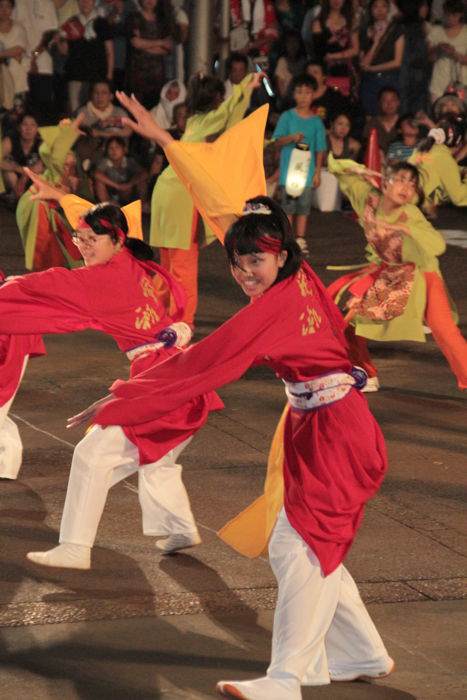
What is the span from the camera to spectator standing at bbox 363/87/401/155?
15.5 meters

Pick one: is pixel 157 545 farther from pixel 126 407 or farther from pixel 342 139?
pixel 342 139

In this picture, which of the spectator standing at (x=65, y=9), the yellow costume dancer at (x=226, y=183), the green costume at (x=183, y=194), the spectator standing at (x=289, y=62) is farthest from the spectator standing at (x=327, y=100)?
the yellow costume dancer at (x=226, y=183)

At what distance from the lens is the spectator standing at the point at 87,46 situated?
16.1 meters

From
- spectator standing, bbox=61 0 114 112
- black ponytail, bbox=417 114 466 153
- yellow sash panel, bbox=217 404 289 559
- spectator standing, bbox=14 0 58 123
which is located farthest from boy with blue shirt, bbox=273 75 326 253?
yellow sash panel, bbox=217 404 289 559

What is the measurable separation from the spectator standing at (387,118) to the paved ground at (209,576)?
6.88 m

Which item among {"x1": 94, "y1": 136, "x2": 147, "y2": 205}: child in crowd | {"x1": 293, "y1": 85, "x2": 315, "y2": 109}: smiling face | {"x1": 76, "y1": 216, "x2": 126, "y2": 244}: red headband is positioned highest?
{"x1": 76, "y1": 216, "x2": 126, "y2": 244}: red headband

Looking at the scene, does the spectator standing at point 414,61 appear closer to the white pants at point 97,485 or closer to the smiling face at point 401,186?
the smiling face at point 401,186

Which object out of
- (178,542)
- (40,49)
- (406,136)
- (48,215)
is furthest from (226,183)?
(40,49)

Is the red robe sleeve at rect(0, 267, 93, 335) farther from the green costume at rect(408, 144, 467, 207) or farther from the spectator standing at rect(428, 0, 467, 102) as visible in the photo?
the spectator standing at rect(428, 0, 467, 102)

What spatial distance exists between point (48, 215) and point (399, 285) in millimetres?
2871

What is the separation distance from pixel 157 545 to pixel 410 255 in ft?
11.6

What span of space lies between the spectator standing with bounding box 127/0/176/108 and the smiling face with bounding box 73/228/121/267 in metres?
10.3

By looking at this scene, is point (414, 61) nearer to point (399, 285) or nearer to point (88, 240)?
point (399, 285)

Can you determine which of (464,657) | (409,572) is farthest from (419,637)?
(409,572)
